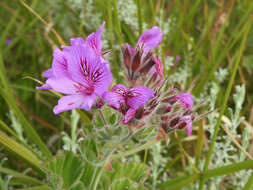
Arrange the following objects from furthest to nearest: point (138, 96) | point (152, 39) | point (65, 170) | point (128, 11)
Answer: point (128, 11), point (65, 170), point (152, 39), point (138, 96)

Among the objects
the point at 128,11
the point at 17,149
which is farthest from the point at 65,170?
the point at 128,11

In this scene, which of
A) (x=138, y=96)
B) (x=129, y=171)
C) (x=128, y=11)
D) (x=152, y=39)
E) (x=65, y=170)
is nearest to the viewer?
(x=138, y=96)

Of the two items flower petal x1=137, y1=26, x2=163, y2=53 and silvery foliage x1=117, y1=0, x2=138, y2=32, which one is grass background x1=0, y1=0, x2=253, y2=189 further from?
flower petal x1=137, y1=26, x2=163, y2=53

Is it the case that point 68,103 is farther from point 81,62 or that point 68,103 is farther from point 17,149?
point 17,149

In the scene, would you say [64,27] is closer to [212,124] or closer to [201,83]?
[201,83]

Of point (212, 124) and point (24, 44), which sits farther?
point (24, 44)

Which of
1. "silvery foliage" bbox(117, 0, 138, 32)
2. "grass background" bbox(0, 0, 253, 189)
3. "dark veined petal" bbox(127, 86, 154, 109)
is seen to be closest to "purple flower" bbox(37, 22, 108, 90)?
"dark veined petal" bbox(127, 86, 154, 109)

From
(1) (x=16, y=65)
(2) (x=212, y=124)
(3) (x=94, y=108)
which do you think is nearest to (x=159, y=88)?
(3) (x=94, y=108)
